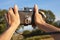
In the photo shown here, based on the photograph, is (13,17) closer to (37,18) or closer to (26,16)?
(26,16)

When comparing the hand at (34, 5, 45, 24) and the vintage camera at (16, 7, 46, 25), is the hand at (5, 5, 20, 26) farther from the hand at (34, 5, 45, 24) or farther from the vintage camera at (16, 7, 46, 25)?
the hand at (34, 5, 45, 24)

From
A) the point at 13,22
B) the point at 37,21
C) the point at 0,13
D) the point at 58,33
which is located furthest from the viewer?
the point at 0,13

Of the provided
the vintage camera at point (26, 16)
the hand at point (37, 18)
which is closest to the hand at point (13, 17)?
the vintage camera at point (26, 16)

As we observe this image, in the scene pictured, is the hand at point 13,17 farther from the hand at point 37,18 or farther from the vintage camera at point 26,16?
the hand at point 37,18

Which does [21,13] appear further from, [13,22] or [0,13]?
[0,13]

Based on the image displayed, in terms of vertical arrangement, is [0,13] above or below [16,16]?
below

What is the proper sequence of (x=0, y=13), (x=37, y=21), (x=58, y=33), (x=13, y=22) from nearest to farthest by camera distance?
1. (x=58, y=33)
2. (x=13, y=22)
3. (x=37, y=21)
4. (x=0, y=13)

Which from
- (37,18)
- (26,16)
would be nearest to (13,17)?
(26,16)

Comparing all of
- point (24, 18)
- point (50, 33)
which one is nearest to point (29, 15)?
point (24, 18)

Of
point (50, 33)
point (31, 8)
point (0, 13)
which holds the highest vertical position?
point (31, 8)

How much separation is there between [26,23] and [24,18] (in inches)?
1.6

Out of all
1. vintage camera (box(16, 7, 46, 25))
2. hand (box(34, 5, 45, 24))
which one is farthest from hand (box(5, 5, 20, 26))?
hand (box(34, 5, 45, 24))

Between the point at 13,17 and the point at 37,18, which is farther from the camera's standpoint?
the point at 37,18

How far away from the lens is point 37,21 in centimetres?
152
